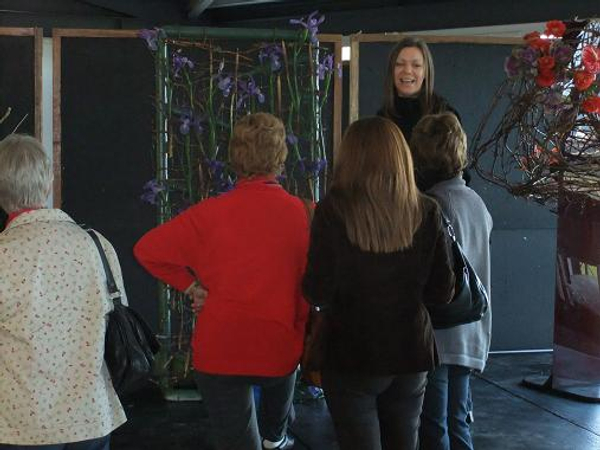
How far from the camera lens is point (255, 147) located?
8.30ft

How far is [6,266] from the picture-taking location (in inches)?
77.7

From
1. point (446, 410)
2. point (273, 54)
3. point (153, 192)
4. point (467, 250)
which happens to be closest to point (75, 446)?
point (446, 410)

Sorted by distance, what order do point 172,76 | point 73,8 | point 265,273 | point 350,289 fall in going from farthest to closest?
point 73,8 < point 172,76 < point 265,273 < point 350,289

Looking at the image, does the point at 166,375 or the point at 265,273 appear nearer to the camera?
the point at 265,273

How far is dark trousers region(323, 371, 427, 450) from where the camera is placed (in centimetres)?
229

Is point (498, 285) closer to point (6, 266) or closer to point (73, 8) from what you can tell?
point (6, 266)

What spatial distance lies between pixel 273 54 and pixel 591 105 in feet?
4.59

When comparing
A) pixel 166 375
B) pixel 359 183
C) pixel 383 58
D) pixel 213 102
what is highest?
pixel 383 58

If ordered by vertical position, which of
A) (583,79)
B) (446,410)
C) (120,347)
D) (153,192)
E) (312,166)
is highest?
(583,79)

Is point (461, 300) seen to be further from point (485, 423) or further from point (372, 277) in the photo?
point (485, 423)

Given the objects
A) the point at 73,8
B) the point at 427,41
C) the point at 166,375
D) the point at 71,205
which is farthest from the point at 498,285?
the point at 73,8

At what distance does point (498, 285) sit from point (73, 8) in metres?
6.35

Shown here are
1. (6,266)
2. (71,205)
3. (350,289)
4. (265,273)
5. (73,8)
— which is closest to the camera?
(6,266)

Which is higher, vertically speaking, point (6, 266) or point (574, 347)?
point (6, 266)
